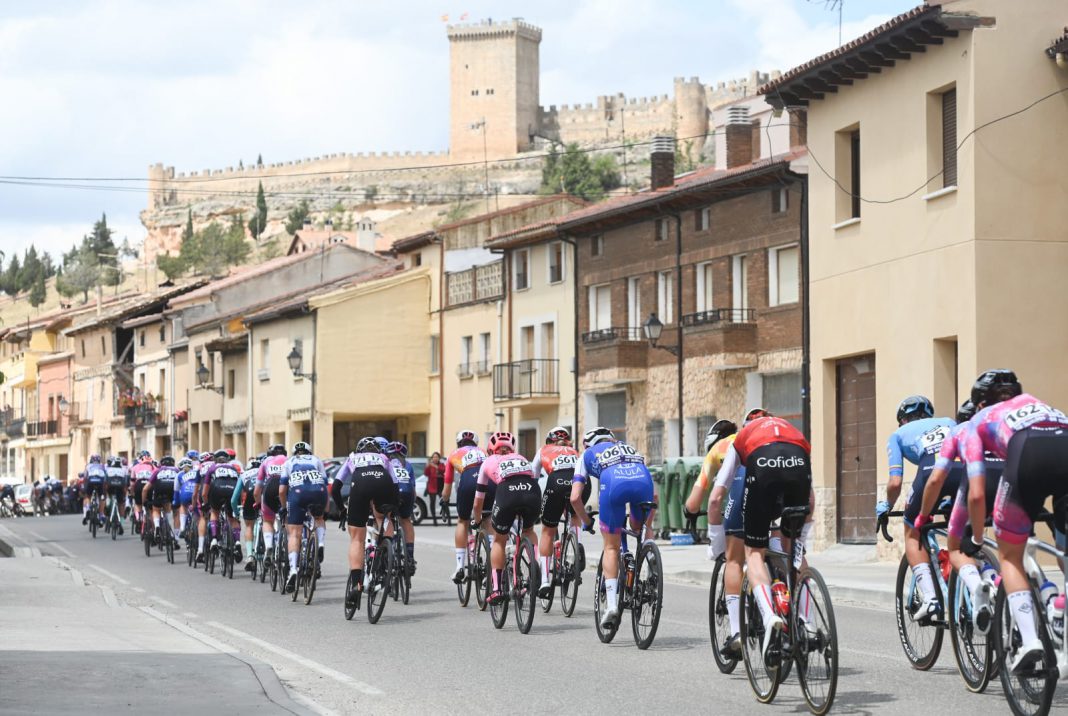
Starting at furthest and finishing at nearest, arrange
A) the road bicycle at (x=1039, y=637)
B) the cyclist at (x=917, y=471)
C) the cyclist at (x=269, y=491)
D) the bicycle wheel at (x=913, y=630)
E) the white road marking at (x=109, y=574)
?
the white road marking at (x=109, y=574), the cyclist at (x=269, y=491), the bicycle wheel at (x=913, y=630), the cyclist at (x=917, y=471), the road bicycle at (x=1039, y=637)

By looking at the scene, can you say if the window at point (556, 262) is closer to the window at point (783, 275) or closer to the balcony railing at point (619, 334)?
the balcony railing at point (619, 334)

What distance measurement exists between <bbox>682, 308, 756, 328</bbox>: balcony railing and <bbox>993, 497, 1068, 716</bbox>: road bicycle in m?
29.0

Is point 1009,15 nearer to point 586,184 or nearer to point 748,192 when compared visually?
point 748,192

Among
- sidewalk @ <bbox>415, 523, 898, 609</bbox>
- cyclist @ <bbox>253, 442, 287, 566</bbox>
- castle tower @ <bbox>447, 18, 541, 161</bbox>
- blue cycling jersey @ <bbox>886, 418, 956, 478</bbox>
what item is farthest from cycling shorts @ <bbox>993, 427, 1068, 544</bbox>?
castle tower @ <bbox>447, 18, 541, 161</bbox>

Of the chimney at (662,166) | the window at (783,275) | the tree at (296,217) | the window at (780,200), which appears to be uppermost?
the tree at (296,217)

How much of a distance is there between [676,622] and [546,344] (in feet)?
110

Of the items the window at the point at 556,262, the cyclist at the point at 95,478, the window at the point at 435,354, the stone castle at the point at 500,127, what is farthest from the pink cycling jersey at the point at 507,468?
the stone castle at the point at 500,127

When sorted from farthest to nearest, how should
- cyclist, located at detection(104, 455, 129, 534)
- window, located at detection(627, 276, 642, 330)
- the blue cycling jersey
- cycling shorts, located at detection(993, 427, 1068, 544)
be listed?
1. window, located at detection(627, 276, 642, 330)
2. cyclist, located at detection(104, 455, 129, 534)
3. the blue cycling jersey
4. cycling shorts, located at detection(993, 427, 1068, 544)

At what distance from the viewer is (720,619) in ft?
37.8

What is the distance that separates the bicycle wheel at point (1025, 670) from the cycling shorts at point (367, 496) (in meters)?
8.24

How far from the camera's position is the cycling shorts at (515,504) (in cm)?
→ 1572

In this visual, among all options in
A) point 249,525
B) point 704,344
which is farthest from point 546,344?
point 249,525

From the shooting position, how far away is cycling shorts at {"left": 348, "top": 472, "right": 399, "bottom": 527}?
665 inches

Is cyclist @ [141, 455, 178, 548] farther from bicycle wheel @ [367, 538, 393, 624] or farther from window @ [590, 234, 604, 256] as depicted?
window @ [590, 234, 604, 256]
